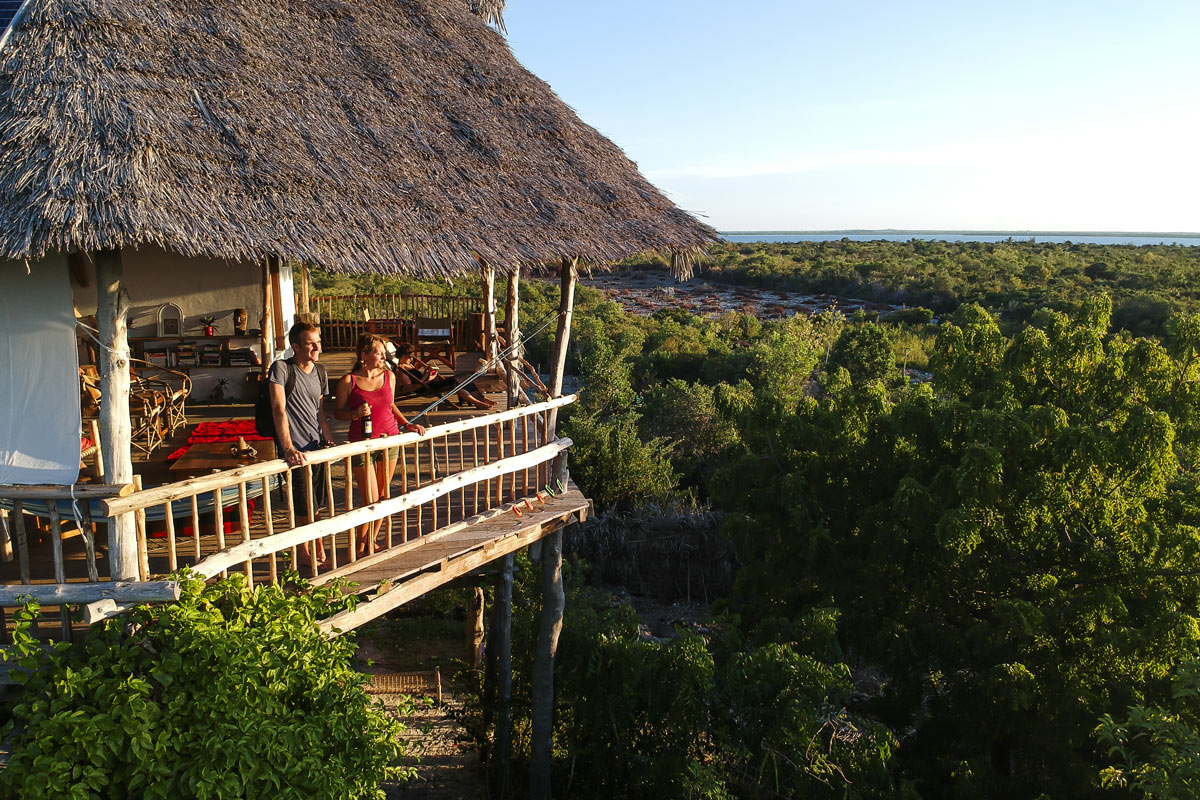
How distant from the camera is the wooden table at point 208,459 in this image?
6645 mm

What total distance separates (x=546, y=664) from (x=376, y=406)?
342 centimetres

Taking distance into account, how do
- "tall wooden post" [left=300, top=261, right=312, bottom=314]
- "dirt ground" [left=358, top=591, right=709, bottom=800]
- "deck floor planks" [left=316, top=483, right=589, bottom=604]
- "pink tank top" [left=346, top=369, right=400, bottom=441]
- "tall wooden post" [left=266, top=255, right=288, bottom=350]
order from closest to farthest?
"deck floor planks" [left=316, top=483, right=589, bottom=604] → "pink tank top" [left=346, top=369, right=400, bottom=441] → "dirt ground" [left=358, top=591, right=709, bottom=800] → "tall wooden post" [left=266, top=255, right=288, bottom=350] → "tall wooden post" [left=300, top=261, right=312, bottom=314]

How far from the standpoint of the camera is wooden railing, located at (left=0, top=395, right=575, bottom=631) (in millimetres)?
4598

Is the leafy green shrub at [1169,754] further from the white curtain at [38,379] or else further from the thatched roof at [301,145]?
the white curtain at [38,379]

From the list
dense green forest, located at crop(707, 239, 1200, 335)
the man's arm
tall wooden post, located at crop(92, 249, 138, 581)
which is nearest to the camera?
tall wooden post, located at crop(92, 249, 138, 581)

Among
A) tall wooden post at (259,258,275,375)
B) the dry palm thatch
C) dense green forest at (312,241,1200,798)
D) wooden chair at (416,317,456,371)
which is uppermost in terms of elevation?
the dry palm thatch

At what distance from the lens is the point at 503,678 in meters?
8.88

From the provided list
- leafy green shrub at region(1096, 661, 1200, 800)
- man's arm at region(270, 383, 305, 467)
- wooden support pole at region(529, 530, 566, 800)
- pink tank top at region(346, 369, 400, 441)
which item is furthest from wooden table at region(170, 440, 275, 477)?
leafy green shrub at region(1096, 661, 1200, 800)

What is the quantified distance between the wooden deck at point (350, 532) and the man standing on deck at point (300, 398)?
31 centimetres

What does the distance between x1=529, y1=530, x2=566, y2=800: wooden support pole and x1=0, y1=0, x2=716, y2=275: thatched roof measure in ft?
9.33

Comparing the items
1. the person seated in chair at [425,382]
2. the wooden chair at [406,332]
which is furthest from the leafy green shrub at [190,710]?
the wooden chair at [406,332]

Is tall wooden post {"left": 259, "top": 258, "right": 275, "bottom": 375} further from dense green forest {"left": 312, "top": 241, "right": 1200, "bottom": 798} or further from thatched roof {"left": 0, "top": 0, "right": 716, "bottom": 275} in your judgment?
dense green forest {"left": 312, "top": 241, "right": 1200, "bottom": 798}

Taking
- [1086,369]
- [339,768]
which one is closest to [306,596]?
[339,768]

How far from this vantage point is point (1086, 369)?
9.84 m
